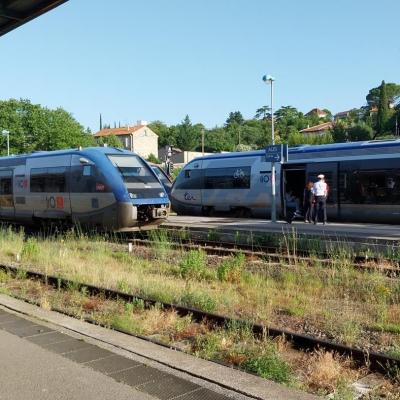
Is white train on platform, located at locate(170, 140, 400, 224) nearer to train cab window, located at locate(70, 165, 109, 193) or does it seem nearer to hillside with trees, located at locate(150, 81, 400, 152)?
train cab window, located at locate(70, 165, 109, 193)

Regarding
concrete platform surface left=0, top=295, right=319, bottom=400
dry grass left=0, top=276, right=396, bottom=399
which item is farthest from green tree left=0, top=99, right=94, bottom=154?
concrete platform surface left=0, top=295, right=319, bottom=400

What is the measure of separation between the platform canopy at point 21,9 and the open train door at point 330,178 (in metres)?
12.9

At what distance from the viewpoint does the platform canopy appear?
9.82m

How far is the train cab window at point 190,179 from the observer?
2533cm

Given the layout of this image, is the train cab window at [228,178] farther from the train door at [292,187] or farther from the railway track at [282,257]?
the railway track at [282,257]

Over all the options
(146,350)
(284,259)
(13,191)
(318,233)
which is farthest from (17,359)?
(13,191)

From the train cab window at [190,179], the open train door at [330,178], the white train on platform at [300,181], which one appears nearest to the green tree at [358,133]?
the train cab window at [190,179]

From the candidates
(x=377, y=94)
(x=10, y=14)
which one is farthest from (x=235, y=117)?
(x=10, y=14)

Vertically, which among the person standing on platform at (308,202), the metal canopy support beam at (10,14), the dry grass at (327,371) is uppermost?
the metal canopy support beam at (10,14)

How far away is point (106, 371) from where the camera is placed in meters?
4.91

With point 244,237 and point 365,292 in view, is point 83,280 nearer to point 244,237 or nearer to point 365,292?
point 365,292

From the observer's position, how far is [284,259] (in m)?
12.3

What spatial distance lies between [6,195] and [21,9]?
11.8 meters

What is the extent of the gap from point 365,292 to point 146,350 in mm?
4538
